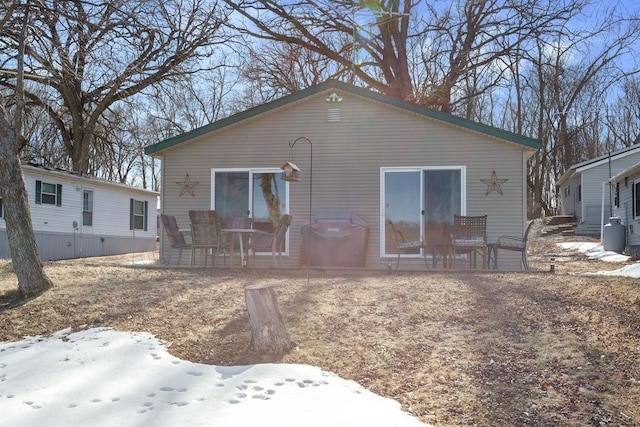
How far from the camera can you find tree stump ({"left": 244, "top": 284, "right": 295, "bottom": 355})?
3900mm

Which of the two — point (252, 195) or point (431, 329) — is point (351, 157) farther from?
point (431, 329)

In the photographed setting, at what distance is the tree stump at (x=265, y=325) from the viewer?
3900 mm

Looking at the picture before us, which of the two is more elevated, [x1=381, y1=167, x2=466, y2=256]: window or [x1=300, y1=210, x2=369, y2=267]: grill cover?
[x1=381, y1=167, x2=466, y2=256]: window

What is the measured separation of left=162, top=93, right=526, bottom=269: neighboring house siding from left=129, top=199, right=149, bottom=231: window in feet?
31.1

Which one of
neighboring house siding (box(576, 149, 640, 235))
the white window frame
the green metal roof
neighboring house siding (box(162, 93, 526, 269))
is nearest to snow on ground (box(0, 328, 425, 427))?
neighboring house siding (box(162, 93, 526, 269))

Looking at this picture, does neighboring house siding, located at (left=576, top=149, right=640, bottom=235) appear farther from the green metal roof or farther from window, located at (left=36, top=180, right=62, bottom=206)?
window, located at (left=36, top=180, right=62, bottom=206)

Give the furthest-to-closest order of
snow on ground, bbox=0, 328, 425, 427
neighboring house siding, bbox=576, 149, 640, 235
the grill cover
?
neighboring house siding, bbox=576, 149, 640, 235 → the grill cover → snow on ground, bbox=0, 328, 425, 427

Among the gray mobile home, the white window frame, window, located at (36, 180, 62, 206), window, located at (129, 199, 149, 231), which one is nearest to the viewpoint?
window, located at (36, 180, 62, 206)

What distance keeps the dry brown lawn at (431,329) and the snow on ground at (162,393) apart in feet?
0.72

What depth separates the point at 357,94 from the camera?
30.7ft

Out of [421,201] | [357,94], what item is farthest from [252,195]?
[421,201]

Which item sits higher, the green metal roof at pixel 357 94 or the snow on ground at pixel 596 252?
the green metal roof at pixel 357 94

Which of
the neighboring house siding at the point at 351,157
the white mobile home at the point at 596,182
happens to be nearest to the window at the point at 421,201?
the neighboring house siding at the point at 351,157

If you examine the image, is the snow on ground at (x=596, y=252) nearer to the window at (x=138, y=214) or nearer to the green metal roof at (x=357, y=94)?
the green metal roof at (x=357, y=94)
